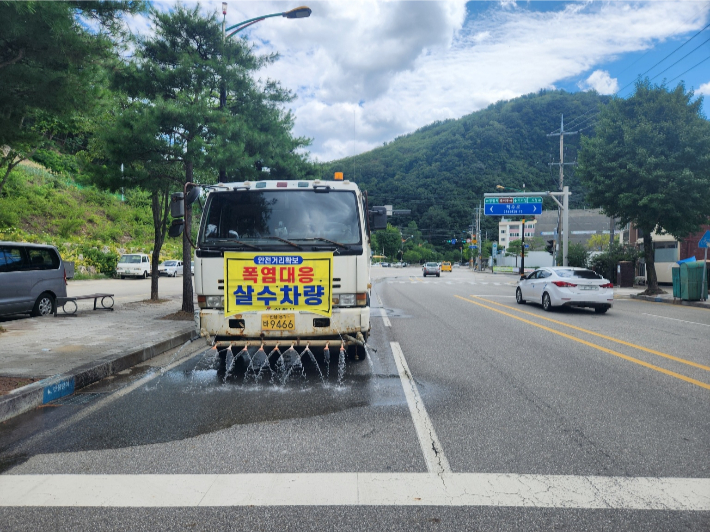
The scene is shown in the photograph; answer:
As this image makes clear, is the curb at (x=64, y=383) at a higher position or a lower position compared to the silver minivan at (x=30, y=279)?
lower

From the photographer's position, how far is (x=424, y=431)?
4281mm

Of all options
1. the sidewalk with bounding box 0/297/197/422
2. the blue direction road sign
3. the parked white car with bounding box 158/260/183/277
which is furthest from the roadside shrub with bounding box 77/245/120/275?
the blue direction road sign

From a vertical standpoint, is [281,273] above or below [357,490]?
above

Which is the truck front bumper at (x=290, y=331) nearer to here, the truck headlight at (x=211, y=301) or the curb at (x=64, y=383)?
the truck headlight at (x=211, y=301)

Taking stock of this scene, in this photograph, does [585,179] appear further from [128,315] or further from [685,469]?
[685,469]

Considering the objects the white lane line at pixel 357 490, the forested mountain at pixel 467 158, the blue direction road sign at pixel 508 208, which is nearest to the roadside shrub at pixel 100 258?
the blue direction road sign at pixel 508 208

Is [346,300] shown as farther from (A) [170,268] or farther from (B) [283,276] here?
(A) [170,268]

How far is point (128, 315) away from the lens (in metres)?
12.5

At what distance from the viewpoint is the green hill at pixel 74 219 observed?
3138 cm

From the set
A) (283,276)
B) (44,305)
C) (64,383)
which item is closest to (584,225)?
(44,305)

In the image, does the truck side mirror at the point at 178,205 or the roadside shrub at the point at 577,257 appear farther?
the roadside shrub at the point at 577,257

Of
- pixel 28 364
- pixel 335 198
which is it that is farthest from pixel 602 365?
pixel 28 364

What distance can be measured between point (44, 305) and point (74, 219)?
93.1 feet

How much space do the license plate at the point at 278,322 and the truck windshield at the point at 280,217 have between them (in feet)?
3.11
